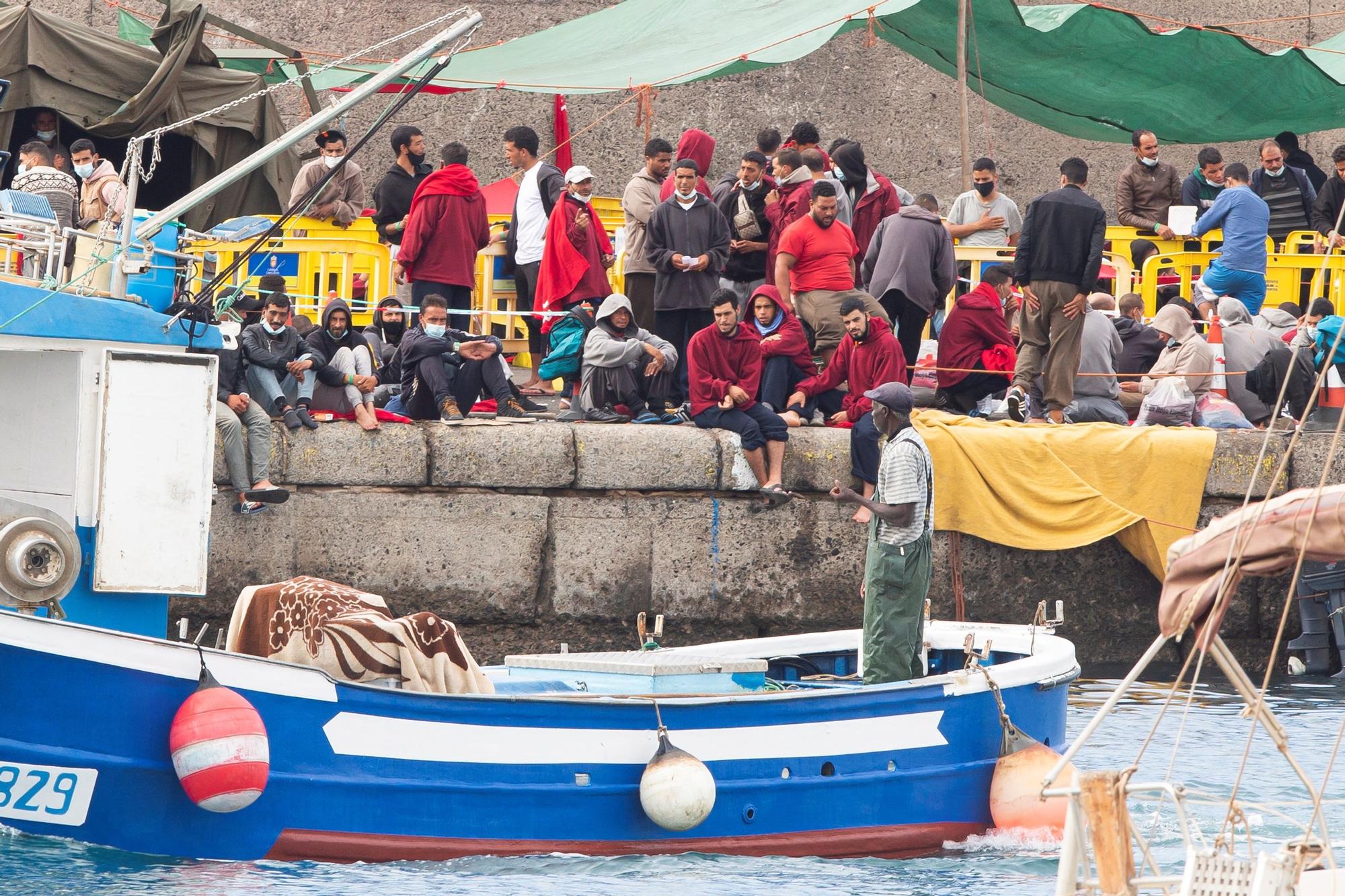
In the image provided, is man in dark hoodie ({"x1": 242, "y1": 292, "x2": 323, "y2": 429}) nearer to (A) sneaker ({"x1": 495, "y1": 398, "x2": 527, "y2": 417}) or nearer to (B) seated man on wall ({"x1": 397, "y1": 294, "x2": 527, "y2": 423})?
(B) seated man on wall ({"x1": 397, "y1": 294, "x2": 527, "y2": 423})

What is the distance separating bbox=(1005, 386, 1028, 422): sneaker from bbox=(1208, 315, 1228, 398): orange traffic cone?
1.41 m

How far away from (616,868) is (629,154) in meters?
10.8

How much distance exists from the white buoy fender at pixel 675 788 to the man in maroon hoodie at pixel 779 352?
4.26 m

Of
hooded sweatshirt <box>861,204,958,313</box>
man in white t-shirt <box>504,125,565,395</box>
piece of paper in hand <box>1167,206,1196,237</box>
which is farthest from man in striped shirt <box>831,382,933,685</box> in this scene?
piece of paper in hand <box>1167,206,1196,237</box>

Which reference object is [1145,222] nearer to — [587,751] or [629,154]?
[629,154]

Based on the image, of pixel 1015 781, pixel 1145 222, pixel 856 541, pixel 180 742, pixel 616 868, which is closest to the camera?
pixel 180 742

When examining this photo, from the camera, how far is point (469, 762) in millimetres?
7527

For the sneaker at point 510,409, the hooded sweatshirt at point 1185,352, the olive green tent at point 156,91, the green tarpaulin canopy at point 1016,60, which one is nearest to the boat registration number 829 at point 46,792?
the sneaker at point 510,409

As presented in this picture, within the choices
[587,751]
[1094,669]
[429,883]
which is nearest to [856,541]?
[1094,669]

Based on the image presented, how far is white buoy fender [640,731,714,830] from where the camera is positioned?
299 inches

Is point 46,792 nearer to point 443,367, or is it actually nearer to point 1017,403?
point 443,367

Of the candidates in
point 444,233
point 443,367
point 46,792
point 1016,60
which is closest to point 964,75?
point 1016,60

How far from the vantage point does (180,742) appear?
7.01 metres

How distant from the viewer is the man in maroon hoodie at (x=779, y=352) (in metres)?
11.6
